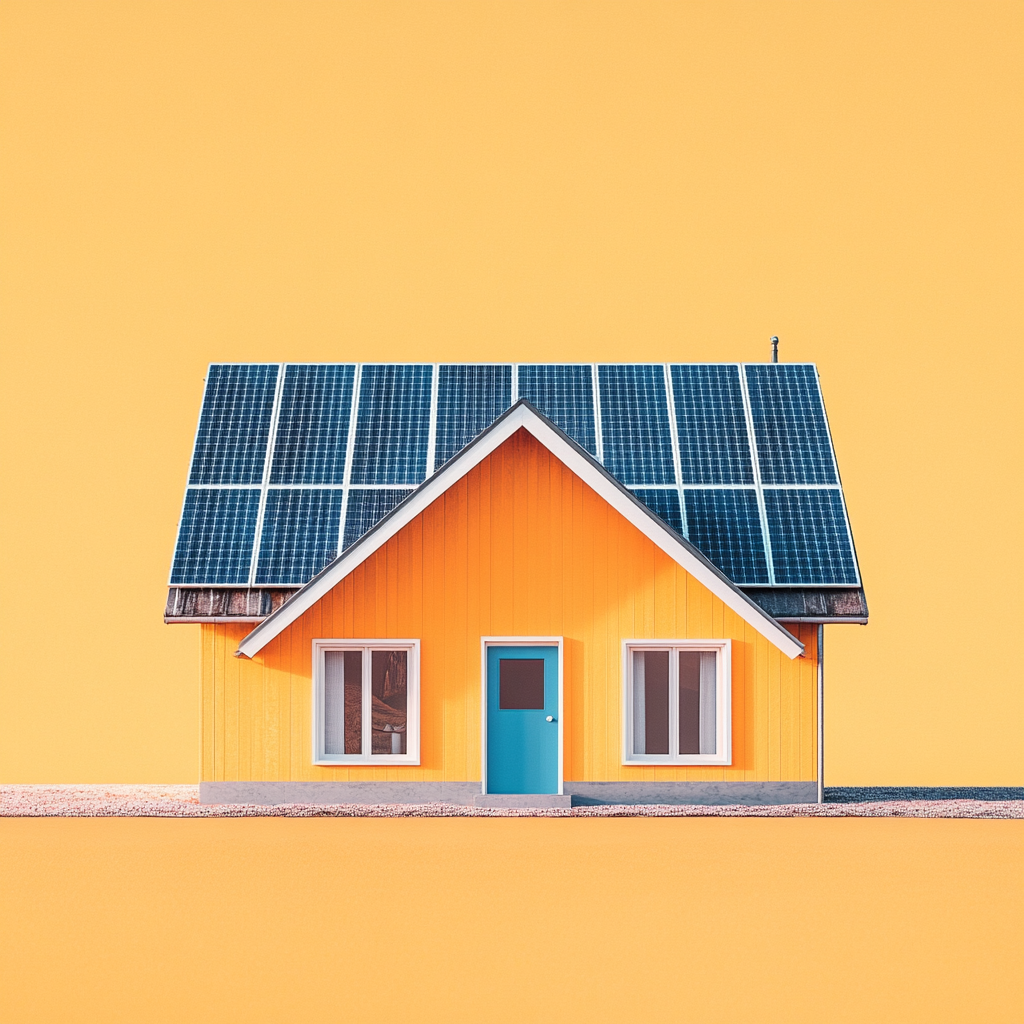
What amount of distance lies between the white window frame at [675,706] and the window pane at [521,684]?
1.36 metres

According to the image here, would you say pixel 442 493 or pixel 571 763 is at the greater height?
pixel 442 493

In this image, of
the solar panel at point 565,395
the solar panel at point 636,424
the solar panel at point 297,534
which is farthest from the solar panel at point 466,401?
the solar panel at point 297,534

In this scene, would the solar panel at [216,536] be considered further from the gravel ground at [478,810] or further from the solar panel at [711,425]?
the solar panel at [711,425]

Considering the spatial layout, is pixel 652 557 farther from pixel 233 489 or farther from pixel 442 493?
pixel 233 489

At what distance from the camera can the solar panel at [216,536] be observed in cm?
2716

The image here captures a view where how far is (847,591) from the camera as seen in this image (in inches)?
1057

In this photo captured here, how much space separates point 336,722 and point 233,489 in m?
4.72

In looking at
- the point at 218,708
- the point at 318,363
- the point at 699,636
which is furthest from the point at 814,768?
the point at 318,363

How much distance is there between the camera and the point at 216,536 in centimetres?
2778

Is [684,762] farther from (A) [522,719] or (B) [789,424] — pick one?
(B) [789,424]

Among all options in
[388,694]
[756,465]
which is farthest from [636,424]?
[388,694]

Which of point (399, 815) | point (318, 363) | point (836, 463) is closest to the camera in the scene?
point (399, 815)

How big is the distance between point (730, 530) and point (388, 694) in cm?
635

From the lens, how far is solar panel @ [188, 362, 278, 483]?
2883cm
